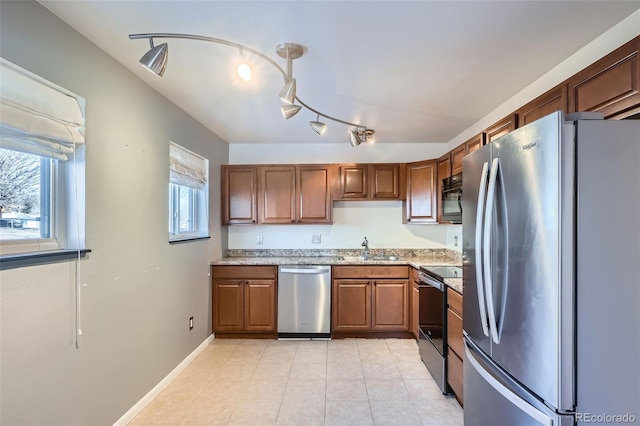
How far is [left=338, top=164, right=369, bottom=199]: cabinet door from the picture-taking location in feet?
12.7

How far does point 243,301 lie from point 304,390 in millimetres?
1383

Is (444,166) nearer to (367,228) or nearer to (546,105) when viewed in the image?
(367,228)

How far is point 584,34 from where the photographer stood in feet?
5.45

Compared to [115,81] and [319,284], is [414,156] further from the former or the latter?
[115,81]

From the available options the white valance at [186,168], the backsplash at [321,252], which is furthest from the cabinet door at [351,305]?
the white valance at [186,168]

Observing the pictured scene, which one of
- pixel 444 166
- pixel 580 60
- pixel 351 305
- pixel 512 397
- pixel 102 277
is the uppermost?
pixel 580 60

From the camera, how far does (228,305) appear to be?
3564mm

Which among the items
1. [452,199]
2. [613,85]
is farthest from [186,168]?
[613,85]

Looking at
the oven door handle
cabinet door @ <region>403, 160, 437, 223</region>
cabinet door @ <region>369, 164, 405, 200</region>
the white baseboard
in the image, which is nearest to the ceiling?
cabinet door @ <region>403, 160, 437, 223</region>

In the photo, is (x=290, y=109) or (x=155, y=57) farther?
(x=290, y=109)

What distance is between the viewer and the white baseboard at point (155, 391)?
6.71ft

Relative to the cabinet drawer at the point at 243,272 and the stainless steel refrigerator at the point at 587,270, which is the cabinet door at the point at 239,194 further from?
the stainless steel refrigerator at the point at 587,270

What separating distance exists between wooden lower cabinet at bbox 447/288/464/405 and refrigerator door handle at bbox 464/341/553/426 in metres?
0.49

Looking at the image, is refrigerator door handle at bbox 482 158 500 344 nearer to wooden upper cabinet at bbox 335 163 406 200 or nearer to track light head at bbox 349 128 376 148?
track light head at bbox 349 128 376 148
